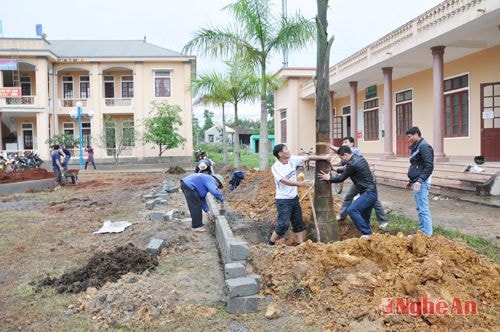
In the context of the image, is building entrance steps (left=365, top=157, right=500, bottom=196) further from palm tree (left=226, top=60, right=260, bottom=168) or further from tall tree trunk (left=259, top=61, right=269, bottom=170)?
palm tree (left=226, top=60, right=260, bottom=168)

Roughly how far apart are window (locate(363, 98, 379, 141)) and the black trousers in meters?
15.6

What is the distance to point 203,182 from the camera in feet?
23.9

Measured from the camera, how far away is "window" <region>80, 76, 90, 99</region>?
33.0m

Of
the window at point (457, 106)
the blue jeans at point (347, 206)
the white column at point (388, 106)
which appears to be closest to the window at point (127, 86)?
the white column at point (388, 106)

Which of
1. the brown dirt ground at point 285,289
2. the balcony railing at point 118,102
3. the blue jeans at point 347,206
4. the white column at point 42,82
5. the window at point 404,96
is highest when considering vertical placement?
the white column at point 42,82

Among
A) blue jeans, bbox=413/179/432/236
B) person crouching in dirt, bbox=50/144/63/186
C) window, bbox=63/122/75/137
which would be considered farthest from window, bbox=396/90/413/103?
window, bbox=63/122/75/137

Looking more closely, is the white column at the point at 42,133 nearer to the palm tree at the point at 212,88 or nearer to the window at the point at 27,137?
the window at the point at 27,137

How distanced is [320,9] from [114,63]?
28040 millimetres

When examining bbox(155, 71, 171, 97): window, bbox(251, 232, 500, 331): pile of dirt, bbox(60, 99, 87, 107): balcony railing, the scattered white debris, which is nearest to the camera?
bbox(251, 232, 500, 331): pile of dirt

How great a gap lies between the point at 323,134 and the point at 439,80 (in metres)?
8.32

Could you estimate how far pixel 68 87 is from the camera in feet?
108

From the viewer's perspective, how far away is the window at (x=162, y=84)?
32531 millimetres

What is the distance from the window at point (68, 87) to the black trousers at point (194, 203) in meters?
28.8

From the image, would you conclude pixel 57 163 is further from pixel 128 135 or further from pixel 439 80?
pixel 128 135
